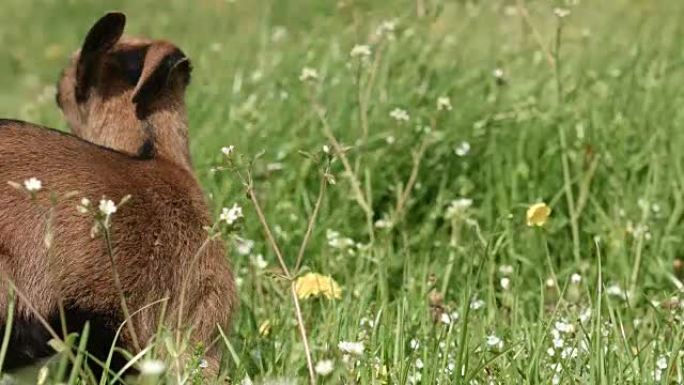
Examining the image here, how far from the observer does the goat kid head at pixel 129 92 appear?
414 cm

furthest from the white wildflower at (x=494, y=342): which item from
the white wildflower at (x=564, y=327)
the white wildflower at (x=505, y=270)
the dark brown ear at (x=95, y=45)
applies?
the dark brown ear at (x=95, y=45)

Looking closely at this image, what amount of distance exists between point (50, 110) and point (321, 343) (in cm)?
380

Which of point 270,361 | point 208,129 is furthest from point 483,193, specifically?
point 270,361

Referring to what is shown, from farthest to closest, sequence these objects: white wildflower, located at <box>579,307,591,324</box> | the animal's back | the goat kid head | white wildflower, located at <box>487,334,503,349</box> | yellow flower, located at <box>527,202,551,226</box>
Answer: the goat kid head, yellow flower, located at <box>527,202,551,226</box>, white wildflower, located at <box>579,307,591,324</box>, white wildflower, located at <box>487,334,503,349</box>, the animal's back

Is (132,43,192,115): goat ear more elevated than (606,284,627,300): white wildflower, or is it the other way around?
(132,43,192,115): goat ear

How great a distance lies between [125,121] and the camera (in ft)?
14.1

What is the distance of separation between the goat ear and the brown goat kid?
33mm

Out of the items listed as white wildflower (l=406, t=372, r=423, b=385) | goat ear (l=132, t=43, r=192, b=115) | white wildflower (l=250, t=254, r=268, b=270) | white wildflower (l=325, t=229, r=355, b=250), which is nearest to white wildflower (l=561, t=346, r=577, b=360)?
white wildflower (l=406, t=372, r=423, b=385)

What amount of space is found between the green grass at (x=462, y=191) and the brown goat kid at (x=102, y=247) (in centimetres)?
20

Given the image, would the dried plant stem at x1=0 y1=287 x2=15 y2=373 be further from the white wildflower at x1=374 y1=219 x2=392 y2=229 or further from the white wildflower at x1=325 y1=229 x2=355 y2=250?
the white wildflower at x1=374 y1=219 x2=392 y2=229

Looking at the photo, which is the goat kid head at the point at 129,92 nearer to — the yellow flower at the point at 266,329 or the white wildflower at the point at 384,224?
the yellow flower at the point at 266,329

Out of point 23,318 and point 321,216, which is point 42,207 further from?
point 321,216

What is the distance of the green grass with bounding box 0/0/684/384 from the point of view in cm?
351

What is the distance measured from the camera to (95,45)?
14.0ft
